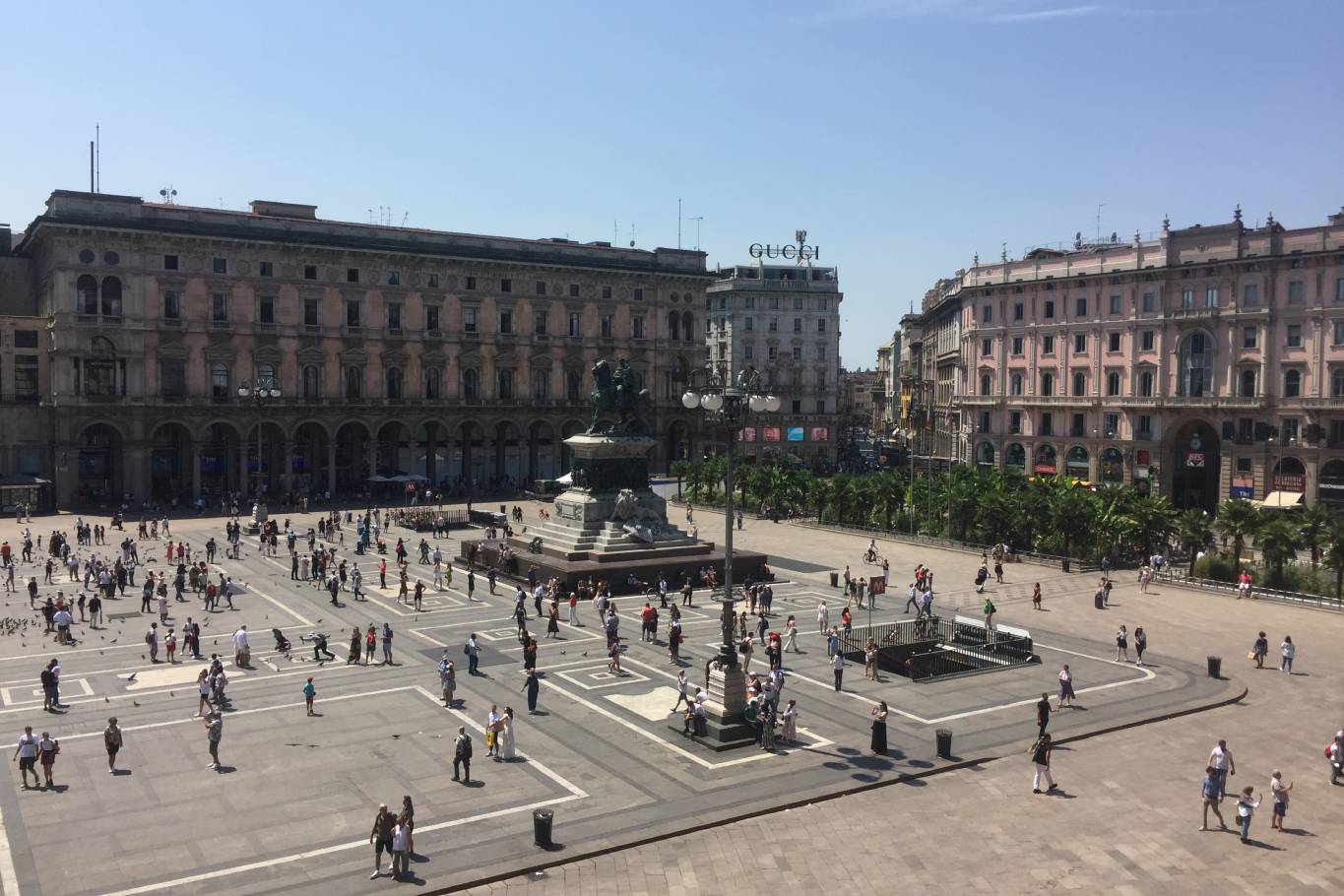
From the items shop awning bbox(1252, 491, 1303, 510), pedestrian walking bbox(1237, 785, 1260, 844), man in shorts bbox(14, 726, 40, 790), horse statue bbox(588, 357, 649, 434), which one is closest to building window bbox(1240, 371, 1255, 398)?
shop awning bbox(1252, 491, 1303, 510)

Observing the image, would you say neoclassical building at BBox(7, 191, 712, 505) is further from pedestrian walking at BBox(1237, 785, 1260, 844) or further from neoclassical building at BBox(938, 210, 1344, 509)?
pedestrian walking at BBox(1237, 785, 1260, 844)

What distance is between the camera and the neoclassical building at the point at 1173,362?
6794 cm

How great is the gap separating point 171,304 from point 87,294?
5.30 metres

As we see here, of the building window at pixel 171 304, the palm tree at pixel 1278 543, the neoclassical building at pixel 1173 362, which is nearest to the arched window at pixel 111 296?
the building window at pixel 171 304

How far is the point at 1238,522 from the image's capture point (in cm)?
4809

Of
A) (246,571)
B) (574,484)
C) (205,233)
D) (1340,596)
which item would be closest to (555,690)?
(574,484)

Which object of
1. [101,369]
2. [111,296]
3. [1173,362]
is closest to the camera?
[101,369]

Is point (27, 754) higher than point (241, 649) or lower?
higher

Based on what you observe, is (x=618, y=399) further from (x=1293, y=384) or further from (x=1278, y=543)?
(x=1293, y=384)

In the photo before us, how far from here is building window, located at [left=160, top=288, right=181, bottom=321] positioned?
75.6m

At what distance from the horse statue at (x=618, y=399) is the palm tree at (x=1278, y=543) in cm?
2727

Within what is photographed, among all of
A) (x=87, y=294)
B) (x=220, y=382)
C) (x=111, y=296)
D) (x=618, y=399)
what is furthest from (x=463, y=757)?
(x=111, y=296)

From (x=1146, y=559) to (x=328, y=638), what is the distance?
36.9m

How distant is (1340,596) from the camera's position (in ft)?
140
